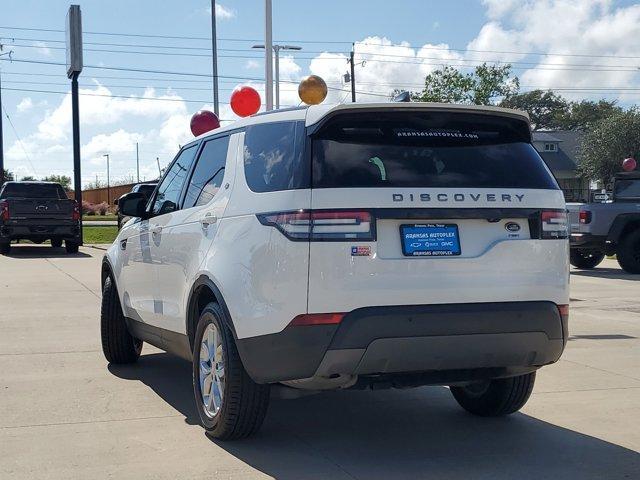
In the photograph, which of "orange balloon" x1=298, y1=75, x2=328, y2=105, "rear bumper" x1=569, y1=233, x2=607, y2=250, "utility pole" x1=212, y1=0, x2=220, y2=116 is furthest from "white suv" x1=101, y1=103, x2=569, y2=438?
"utility pole" x1=212, y1=0, x2=220, y2=116

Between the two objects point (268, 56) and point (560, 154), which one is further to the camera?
point (560, 154)

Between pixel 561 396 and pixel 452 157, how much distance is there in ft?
8.19

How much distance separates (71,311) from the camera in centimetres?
1086

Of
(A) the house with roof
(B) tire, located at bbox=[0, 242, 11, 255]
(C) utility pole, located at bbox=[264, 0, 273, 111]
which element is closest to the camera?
(C) utility pole, located at bbox=[264, 0, 273, 111]

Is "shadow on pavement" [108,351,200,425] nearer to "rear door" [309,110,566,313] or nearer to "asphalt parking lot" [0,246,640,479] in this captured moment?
"asphalt parking lot" [0,246,640,479]

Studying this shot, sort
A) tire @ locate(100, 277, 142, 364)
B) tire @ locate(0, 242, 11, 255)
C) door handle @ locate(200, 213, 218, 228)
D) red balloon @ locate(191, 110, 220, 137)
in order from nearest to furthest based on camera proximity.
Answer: door handle @ locate(200, 213, 218, 228), tire @ locate(100, 277, 142, 364), red balloon @ locate(191, 110, 220, 137), tire @ locate(0, 242, 11, 255)

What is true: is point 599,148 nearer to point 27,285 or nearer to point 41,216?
point 41,216

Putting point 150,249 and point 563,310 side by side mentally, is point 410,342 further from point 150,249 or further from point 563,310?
point 150,249

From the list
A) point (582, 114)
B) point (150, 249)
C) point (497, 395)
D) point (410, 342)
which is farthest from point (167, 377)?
point (582, 114)

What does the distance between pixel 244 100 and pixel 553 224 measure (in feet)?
16.8

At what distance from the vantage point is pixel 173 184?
612cm

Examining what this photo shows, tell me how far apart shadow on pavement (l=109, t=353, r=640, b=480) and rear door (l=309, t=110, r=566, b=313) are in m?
0.92

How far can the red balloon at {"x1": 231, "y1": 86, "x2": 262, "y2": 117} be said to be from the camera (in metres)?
9.09

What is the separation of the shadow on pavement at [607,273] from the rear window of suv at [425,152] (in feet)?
38.5
